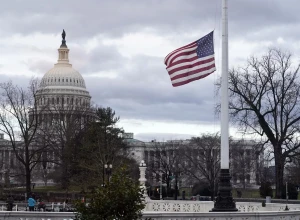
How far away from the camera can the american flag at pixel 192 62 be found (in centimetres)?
3014

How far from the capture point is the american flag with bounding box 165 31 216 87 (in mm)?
30141

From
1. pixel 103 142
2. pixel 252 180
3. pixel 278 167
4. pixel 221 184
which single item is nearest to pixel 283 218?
pixel 221 184

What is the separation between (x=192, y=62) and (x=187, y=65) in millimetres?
277

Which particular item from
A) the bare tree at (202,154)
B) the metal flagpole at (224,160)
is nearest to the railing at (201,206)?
the metal flagpole at (224,160)

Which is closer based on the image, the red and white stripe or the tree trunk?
the red and white stripe

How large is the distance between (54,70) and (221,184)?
161620 millimetres

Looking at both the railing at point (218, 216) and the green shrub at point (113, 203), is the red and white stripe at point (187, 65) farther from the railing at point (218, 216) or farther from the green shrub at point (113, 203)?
the green shrub at point (113, 203)

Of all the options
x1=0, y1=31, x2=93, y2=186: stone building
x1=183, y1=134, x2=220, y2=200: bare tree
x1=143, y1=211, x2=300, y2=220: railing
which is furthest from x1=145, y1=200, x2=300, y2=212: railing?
x1=183, y1=134, x2=220, y2=200: bare tree

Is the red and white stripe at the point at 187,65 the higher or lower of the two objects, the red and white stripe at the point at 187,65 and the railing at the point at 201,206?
the higher

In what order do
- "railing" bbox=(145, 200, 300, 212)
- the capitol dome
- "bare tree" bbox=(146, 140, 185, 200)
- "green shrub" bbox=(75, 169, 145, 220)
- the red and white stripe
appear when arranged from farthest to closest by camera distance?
the capitol dome, "bare tree" bbox=(146, 140, 185, 200), "railing" bbox=(145, 200, 300, 212), the red and white stripe, "green shrub" bbox=(75, 169, 145, 220)

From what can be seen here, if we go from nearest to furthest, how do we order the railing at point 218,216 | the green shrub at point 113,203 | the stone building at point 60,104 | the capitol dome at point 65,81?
the green shrub at point 113,203
the railing at point 218,216
the stone building at point 60,104
the capitol dome at point 65,81

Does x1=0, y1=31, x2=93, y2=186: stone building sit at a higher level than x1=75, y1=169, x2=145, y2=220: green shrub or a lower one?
higher

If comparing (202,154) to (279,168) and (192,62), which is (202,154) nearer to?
(279,168)

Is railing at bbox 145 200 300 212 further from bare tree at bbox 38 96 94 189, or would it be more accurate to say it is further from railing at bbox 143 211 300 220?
bare tree at bbox 38 96 94 189
